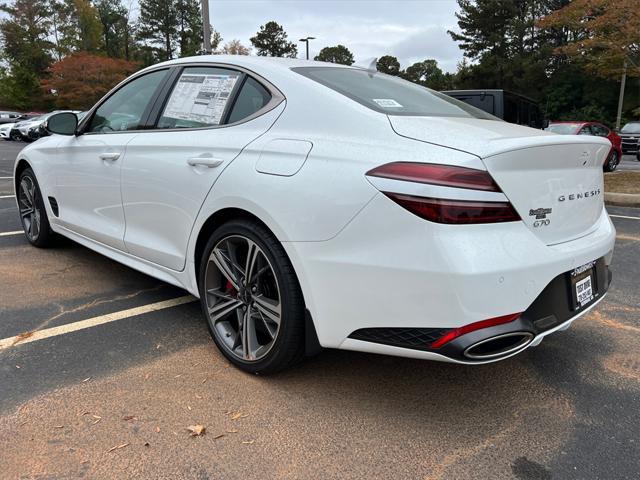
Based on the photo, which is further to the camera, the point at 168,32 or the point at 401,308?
the point at 168,32

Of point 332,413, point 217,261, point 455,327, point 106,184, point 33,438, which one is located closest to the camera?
point 455,327

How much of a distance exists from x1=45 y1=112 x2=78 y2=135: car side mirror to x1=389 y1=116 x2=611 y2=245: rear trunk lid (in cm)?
284

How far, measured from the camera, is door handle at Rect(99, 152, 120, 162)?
3.47 metres

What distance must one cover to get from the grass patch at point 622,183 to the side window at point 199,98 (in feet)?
26.3

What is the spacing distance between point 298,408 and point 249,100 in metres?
1.56

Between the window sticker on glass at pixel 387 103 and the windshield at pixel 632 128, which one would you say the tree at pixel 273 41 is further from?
the window sticker on glass at pixel 387 103

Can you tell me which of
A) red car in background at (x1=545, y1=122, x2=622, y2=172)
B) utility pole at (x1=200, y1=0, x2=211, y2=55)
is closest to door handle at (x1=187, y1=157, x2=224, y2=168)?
utility pole at (x1=200, y1=0, x2=211, y2=55)

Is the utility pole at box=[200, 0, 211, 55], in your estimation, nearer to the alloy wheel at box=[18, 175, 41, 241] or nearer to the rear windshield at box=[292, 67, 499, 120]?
the alloy wheel at box=[18, 175, 41, 241]

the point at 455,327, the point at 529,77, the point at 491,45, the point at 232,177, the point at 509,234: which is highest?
the point at 491,45

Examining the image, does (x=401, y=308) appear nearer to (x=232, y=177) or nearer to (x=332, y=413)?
(x=332, y=413)

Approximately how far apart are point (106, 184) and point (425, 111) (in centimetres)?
219

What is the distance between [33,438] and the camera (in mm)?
2182

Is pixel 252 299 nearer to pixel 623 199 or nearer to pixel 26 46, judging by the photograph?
pixel 623 199

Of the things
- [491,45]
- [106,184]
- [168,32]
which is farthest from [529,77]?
[106,184]
